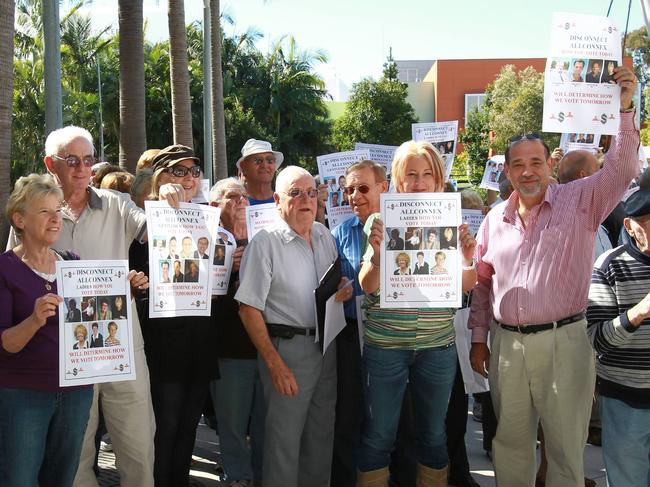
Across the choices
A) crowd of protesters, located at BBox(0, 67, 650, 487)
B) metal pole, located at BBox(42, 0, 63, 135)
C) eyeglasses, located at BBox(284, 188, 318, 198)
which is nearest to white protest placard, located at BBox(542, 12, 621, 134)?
crowd of protesters, located at BBox(0, 67, 650, 487)

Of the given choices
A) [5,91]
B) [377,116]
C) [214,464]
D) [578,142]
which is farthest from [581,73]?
[377,116]

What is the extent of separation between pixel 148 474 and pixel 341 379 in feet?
4.34

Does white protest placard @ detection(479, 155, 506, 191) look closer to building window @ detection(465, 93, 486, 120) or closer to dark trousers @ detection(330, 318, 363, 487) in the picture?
dark trousers @ detection(330, 318, 363, 487)

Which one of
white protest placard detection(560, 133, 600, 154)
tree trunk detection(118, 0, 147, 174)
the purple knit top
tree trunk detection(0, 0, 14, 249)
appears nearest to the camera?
the purple knit top

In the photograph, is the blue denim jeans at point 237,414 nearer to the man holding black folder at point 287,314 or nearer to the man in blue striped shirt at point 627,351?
the man holding black folder at point 287,314

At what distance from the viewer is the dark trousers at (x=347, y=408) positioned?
15.9 ft

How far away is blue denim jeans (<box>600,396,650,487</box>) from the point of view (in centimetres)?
391

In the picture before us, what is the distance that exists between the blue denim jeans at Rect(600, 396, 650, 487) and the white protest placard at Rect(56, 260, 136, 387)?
2.58m

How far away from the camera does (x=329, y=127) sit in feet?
145

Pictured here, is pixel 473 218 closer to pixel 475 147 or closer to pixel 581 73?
pixel 581 73

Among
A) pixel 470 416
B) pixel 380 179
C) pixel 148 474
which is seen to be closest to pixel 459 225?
pixel 380 179

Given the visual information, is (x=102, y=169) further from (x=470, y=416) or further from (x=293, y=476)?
(x=470, y=416)

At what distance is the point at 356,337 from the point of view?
4.86 metres

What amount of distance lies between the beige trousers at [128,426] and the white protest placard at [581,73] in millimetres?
2863
